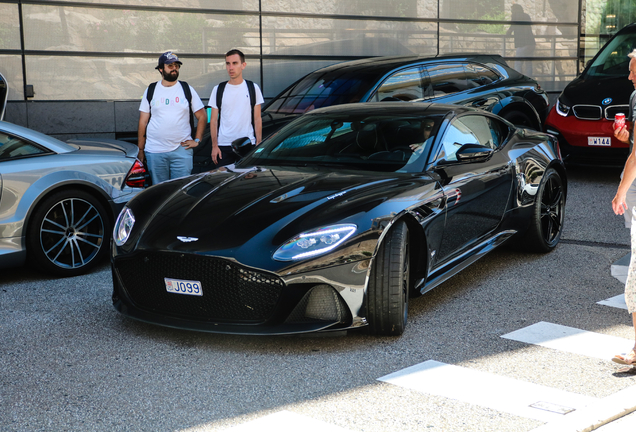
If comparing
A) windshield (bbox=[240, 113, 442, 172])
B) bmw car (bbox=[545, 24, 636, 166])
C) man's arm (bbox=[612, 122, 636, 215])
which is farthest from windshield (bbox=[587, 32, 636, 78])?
man's arm (bbox=[612, 122, 636, 215])

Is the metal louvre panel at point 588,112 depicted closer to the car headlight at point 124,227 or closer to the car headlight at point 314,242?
the car headlight at point 314,242

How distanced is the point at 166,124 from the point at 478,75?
4.97m

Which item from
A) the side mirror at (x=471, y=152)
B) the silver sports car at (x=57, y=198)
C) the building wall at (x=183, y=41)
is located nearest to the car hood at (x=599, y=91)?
the building wall at (x=183, y=41)

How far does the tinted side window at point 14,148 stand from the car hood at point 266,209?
5.60 ft

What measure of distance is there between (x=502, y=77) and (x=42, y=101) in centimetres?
651

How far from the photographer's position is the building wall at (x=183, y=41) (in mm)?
11070

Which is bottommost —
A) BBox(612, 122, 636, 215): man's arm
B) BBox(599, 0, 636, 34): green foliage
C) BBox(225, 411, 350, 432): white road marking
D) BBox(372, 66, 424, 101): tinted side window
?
BBox(225, 411, 350, 432): white road marking

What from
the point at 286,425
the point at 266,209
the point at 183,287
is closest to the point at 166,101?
the point at 266,209

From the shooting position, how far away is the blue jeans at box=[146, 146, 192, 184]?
711 cm

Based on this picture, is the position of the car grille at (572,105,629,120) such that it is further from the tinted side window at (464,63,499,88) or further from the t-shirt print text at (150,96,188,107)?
the t-shirt print text at (150,96,188,107)

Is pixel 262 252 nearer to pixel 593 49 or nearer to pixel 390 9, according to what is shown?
pixel 390 9

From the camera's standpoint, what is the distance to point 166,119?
278 inches

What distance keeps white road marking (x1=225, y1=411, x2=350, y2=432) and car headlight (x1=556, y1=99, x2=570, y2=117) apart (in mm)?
8289

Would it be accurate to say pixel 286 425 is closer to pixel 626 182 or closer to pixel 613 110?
pixel 626 182
